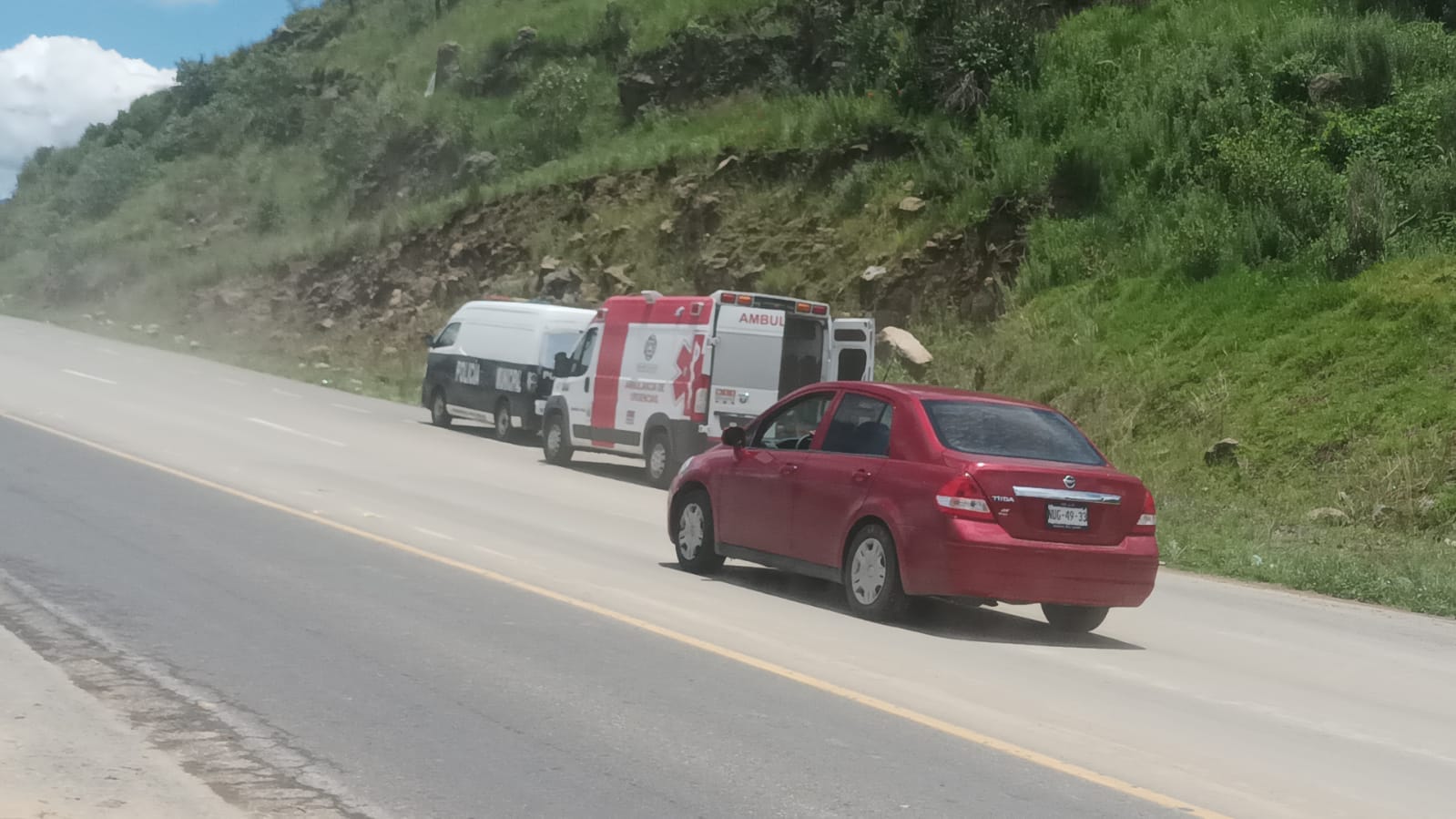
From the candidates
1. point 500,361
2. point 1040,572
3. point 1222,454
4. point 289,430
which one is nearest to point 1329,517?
point 1222,454

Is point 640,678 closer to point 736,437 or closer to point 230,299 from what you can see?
point 736,437

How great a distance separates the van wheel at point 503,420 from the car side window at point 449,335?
2.24m

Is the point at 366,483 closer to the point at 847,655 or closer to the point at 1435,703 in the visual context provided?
the point at 847,655

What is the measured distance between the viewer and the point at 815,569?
11656 mm

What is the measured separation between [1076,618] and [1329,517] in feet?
28.3

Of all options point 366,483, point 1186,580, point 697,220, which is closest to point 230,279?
point 697,220

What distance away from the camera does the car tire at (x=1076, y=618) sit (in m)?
11.5

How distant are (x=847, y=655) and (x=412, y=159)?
5160 cm

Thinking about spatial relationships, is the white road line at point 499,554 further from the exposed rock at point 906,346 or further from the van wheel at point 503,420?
the exposed rock at point 906,346

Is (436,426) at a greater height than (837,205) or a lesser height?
lesser

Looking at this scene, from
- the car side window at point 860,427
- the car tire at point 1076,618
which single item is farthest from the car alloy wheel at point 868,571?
the car tire at point 1076,618

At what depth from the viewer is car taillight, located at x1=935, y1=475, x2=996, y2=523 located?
411 inches

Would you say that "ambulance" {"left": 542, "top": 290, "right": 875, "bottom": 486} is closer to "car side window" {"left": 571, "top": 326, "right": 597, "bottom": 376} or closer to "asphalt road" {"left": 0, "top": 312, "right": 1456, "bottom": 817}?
"car side window" {"left": 571, "top": 326, "right": 597, "bottom": 376}

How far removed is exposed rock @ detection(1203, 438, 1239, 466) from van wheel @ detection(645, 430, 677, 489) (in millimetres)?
7099
